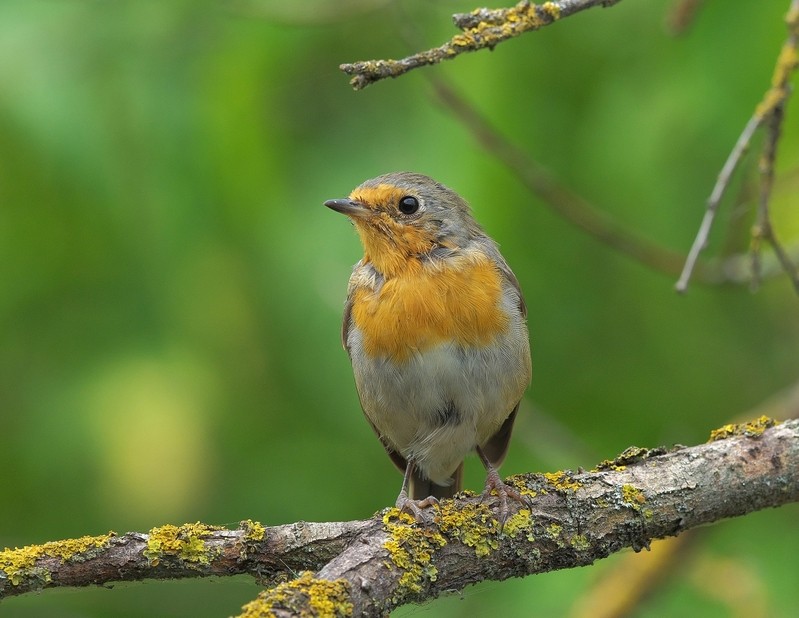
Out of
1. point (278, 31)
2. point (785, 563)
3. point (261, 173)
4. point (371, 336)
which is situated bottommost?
point (785, 563)

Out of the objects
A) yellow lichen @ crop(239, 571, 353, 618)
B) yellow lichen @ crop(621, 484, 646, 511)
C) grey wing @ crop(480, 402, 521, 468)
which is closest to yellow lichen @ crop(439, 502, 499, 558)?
yellow lichen @ crop(621, 484, 646, 511)

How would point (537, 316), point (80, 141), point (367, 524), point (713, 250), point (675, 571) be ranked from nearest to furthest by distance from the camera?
point (367, 524) → point (80, 141) → point (675, 571) → point (537, 316) → point (713, 250)

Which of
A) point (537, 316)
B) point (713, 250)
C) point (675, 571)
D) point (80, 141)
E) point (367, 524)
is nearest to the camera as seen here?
point (367, 524)

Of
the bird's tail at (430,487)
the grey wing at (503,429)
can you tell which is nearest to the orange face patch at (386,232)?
the grey wing at (503,429)

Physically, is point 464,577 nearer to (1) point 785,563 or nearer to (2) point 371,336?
(2) point 371,336

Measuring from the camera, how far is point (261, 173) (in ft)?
14.9

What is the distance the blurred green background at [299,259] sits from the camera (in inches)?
178

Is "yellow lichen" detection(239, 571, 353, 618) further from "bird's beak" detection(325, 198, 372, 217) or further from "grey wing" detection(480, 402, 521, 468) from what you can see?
"grey wing" detection(480, 402, 521, 468)

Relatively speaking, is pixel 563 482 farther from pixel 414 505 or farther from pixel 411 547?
pixel 411 547

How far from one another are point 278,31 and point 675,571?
2962 mm

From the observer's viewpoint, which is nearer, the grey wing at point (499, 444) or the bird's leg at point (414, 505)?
the bird's leg at point (414, 505)

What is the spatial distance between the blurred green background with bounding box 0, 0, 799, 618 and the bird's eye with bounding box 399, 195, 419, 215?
0.31 metres

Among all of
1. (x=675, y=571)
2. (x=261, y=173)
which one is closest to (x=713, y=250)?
(x=675, y=571)

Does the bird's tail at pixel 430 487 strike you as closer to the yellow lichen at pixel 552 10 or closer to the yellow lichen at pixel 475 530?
the yellow lichen at pixel 475 530
